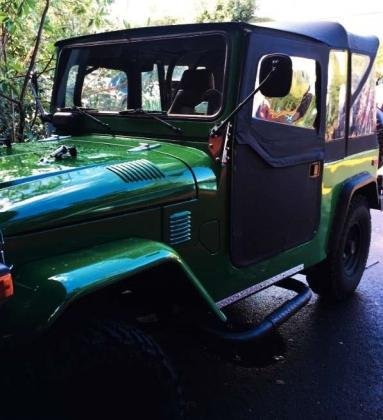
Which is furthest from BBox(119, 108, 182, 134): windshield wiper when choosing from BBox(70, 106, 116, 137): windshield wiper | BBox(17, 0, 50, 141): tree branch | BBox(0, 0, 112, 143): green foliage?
BBox(17, 0, 50, 141): tree branch

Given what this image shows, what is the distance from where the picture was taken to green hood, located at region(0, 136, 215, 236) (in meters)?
2.11

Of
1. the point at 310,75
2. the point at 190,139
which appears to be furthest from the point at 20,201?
the point at 310,75

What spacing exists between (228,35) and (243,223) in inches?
39.9

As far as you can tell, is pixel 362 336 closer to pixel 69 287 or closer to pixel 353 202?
pixel 353 202

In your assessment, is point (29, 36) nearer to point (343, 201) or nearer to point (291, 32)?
point (291, 32)

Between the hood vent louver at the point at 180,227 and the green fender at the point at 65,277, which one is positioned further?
the hood vent louver at the point at 180,227

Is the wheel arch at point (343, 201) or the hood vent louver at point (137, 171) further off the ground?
the hood vent louver at point (137, 171)

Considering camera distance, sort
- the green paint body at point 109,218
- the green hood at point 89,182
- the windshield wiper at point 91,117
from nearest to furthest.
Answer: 1. the green paint body at point 109,218
2. the green hood at point 89,182
3. the windshield wiper at point 91,117

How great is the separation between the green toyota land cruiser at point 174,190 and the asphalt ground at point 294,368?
372mm

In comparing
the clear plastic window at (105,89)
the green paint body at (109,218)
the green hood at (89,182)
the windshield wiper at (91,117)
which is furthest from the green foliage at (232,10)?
the green hood at (89,182)

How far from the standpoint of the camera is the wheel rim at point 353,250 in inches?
174

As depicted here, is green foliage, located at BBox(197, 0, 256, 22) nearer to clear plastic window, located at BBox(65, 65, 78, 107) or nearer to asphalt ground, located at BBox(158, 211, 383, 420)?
clear plastic window, located at BBox(65, 65, 78, 107)

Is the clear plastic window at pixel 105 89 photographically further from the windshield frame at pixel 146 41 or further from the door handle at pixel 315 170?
the door handle at pixel 315 170

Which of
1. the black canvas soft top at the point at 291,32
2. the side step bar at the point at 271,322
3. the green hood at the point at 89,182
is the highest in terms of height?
the black canvas soft top at the point at 291,32
